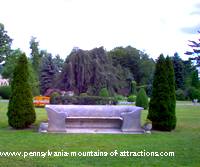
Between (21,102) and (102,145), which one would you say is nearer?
(102,145)

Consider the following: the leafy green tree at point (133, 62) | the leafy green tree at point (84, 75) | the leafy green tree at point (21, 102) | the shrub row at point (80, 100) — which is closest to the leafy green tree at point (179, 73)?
the leafy green tree at point (133, 62)

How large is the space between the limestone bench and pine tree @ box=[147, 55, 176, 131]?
27.1 inches

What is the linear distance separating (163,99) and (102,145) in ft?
15.5

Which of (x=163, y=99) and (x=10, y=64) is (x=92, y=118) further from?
(x=10, y=64)

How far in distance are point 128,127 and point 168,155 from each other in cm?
491

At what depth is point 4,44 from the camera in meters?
55.0

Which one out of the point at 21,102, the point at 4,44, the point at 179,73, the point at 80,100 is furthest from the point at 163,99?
the point at 4,44

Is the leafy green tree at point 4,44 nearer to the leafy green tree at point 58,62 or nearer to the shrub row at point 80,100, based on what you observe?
the leafy green tree at point 58,62

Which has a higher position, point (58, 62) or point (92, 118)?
point (58, 62)

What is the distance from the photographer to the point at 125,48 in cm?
6712

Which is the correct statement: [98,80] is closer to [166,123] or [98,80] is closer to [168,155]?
[166,123]

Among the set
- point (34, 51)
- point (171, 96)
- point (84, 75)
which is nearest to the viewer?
point (171, 96)

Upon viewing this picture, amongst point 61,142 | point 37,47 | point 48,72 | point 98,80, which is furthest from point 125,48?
point 61,142

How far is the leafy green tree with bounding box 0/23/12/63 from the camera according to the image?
5359cm
